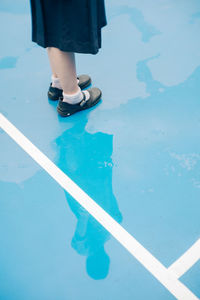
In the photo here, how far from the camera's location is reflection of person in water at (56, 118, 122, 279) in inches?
58.1

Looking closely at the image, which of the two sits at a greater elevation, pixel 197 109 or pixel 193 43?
pixel 193 43

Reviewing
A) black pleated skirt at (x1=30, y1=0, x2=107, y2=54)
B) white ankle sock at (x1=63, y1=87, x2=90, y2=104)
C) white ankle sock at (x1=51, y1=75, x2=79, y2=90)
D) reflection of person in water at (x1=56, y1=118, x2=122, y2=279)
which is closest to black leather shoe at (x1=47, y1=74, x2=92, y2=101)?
white ankle sock at (x1=51, y1=75, x2=79, y2=90)

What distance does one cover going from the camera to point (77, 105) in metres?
2.19

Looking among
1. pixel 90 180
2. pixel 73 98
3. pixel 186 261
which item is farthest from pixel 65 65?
pixel 186 261

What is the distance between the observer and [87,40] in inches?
69.7

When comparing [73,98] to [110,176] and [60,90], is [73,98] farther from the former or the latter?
[110,176]

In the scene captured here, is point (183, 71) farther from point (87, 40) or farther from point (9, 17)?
point (9, 17)

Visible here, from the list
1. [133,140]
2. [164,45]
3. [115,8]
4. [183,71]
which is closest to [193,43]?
[164,45]

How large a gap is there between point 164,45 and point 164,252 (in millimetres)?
2110

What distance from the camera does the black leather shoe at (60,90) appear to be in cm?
230

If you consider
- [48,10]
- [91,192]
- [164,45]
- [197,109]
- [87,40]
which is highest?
[48,10]

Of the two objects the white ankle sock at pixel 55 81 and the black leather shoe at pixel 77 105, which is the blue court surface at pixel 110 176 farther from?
the white ankle sock at pixel 55 81

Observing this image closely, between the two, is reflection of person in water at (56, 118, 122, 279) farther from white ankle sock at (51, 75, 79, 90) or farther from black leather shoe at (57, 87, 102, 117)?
white ankle sock at (51, 75, 79, 90)

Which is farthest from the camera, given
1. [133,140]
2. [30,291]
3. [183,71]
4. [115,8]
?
[115,8]
